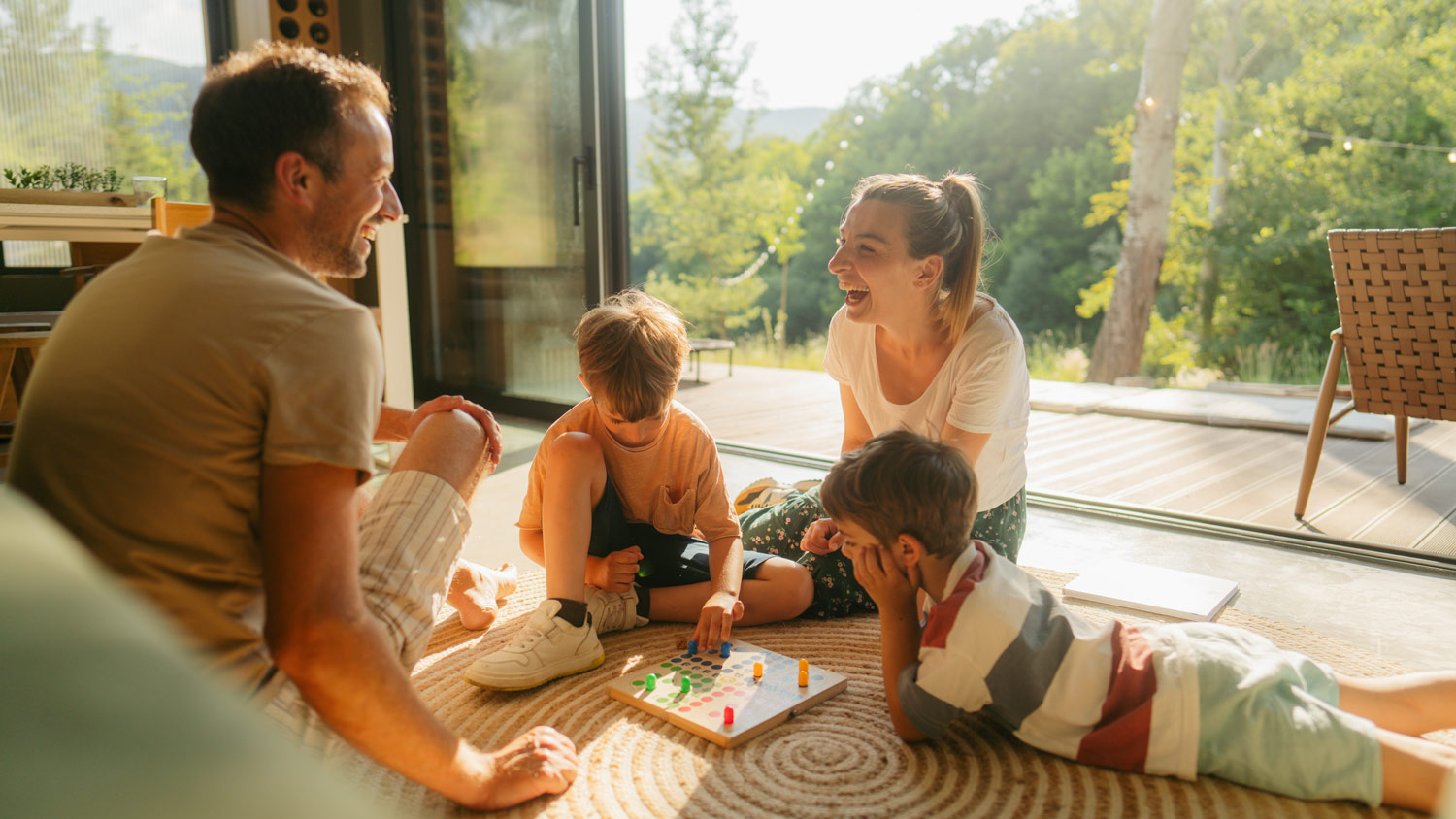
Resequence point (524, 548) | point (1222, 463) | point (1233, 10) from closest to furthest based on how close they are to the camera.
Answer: point (524, 548) → point (1222, 463) → point (1233, 10)

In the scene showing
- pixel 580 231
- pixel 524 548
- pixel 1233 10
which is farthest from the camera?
pixel 1233 10

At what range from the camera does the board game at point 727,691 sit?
4.23 feet

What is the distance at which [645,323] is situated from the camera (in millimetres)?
1517

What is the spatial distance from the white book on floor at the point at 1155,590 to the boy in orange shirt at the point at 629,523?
25.1 inches

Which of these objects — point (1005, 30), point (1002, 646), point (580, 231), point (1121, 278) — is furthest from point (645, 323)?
point (1005, 30)

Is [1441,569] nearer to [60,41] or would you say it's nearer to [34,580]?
[34,580]

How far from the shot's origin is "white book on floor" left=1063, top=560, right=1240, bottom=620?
5.85ft

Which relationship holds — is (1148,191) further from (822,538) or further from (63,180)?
(63,180)

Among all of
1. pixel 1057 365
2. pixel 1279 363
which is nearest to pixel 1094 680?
pixel 1057 365

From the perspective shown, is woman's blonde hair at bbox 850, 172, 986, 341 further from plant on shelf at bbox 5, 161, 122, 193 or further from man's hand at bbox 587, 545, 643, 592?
plant on shelf at bbox 5, 161, 122, 193

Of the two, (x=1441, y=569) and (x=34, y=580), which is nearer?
(x=34, y=580)

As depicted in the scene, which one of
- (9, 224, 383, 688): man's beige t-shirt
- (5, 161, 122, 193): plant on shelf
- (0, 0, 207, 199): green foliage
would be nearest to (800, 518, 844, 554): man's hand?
(9, 224, 383, 688): man's beige t-shirt

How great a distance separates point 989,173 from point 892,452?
1378 cm

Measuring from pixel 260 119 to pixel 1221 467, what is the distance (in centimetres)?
321
